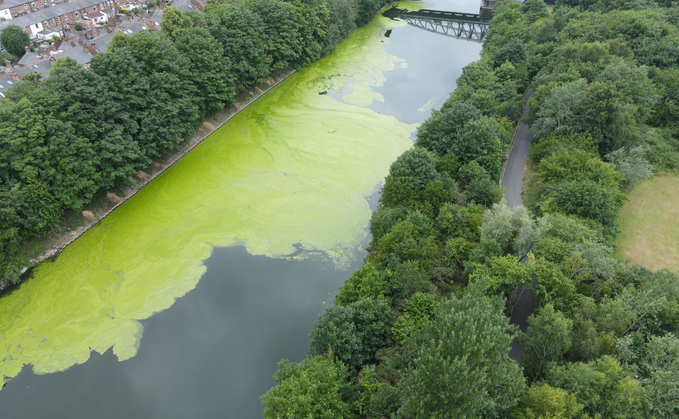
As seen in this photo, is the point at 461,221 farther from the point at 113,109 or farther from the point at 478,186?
the point at 113,109

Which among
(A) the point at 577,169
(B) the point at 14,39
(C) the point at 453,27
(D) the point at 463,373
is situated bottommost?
(A) the point at 577,169

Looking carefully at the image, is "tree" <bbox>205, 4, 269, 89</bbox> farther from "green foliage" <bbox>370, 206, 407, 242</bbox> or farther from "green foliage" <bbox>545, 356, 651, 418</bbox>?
"green foliage" <bbox>545, 356, 651, 418</bbox>

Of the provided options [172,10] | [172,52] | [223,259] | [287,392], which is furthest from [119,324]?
[172,10]

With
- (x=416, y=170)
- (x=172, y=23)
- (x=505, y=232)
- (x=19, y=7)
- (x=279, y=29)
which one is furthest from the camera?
(x=19, y=7)

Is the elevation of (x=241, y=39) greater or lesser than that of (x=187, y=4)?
lesser

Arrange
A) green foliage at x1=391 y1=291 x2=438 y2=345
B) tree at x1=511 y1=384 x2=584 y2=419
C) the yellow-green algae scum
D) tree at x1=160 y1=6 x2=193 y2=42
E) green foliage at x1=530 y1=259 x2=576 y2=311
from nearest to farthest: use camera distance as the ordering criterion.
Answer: tree at x1=511 y1=384 x2=584 y2=419, green foliage at x1=391 y1=291 x2=438 y2=345, green foliage at x1=530 y1=259 x2=576 y2=311, the yellow-green algae scum, tree at x1=160 y1=6 x2=193 y2=42

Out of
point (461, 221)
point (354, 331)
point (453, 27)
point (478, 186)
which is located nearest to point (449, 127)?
point (478, 186)

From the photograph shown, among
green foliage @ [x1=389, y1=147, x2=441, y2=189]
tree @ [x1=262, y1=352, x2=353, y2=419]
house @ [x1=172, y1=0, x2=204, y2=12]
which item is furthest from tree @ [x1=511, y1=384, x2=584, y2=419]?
house @ [x1=172, y1=0, x2=204, y2=12]

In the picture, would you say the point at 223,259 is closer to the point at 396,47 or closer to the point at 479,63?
the point at 479,63
